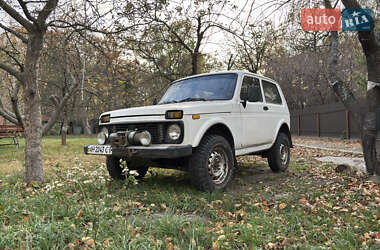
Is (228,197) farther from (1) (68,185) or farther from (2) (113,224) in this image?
(1) (68,185)

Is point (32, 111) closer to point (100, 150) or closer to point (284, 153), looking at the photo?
point (100, 150)

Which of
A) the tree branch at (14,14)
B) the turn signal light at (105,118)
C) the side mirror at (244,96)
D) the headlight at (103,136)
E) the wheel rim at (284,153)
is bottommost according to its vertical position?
the wheel rim at (284,153)

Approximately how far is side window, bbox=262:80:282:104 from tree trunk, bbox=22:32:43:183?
14.9 ft

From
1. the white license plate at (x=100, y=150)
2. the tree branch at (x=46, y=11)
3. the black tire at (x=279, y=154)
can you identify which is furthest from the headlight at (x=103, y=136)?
the black tire at (x=279, y=154)

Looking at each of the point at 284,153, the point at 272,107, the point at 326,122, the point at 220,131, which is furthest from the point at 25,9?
the point at 326,122

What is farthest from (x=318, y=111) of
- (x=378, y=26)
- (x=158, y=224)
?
(x=158, y=224)

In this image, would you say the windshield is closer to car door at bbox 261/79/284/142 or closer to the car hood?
the car hood

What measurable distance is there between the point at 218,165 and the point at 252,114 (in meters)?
1.36

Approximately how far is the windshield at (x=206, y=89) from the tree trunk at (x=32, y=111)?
238cm

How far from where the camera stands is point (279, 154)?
608cm

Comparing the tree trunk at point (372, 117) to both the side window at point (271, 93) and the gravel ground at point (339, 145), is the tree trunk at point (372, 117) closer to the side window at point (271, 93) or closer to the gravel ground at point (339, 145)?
the side window at point (271, 93)

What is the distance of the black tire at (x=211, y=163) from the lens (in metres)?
4.05

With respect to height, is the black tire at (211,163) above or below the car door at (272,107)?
below

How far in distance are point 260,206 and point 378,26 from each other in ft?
22.3
